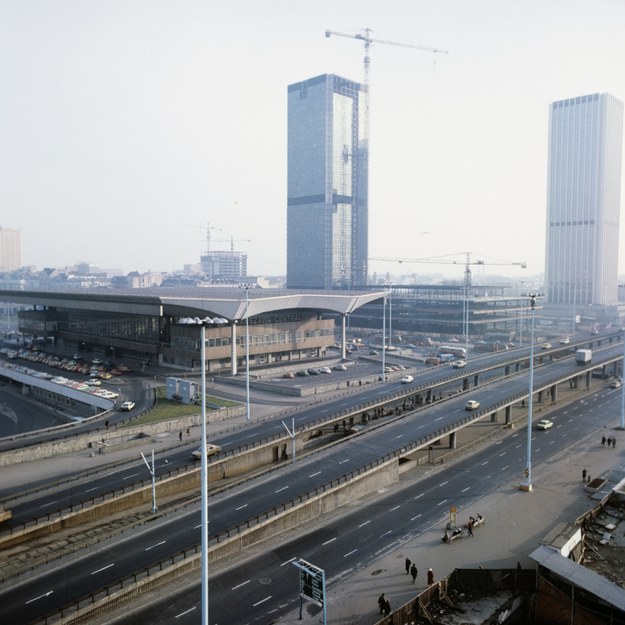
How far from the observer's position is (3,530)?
32.7 metres

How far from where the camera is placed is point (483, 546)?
34469 mm

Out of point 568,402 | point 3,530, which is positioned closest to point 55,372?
point 3,530

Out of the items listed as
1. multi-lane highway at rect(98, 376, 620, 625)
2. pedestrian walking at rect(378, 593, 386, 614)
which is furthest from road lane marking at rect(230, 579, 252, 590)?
pedestrian walking at rect(378, 593, 386, 614)

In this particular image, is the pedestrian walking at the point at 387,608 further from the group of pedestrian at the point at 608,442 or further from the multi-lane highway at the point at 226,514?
the group of pedestrian at the point at 608,442

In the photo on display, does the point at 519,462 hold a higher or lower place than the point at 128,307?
lower

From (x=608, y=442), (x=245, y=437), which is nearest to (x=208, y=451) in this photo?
(x=245, y=437)

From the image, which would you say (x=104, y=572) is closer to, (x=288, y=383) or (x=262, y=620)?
(x=262, y=620)

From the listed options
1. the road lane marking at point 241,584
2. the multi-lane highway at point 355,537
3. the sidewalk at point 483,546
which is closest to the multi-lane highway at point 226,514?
the multi-lane highway at point 355,537

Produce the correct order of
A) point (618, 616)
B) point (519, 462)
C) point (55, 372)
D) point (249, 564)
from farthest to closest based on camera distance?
point (55, 372)
point (519, 462)
point (249, 564)
point (618, 616)

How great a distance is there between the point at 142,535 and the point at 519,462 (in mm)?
33548

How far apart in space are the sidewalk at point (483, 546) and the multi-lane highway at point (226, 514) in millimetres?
6484

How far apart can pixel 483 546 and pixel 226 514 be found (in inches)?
612

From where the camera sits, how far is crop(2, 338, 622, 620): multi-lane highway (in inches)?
1060

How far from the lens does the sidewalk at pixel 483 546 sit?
2825 cm
